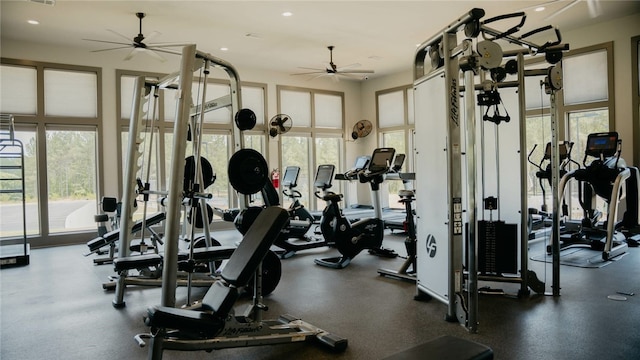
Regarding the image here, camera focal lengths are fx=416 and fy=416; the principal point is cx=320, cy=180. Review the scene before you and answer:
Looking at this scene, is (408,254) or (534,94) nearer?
(408,254)

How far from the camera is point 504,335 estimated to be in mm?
2875

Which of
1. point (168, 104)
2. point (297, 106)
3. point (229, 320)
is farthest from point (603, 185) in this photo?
point (168, 104)

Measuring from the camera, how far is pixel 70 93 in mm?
7488

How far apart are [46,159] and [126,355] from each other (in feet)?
19.8

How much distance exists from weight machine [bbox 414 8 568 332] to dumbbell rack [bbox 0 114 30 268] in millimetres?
5077

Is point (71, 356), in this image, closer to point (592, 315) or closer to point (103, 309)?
point (103, 309)

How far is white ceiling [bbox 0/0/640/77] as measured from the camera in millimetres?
5812

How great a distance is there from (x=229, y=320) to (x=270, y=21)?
517 cm

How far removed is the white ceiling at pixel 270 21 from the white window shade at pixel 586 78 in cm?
60

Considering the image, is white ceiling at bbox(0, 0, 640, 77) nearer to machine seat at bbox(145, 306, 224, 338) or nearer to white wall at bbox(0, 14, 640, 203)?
white wall at bbox(0, 14, 640, 203)

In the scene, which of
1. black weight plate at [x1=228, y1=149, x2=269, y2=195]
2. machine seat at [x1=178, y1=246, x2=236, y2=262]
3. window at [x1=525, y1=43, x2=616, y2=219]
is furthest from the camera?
window at [x1=525, y1=43, x2=616, y2=219]

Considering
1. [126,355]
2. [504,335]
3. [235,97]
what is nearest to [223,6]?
[235,97]

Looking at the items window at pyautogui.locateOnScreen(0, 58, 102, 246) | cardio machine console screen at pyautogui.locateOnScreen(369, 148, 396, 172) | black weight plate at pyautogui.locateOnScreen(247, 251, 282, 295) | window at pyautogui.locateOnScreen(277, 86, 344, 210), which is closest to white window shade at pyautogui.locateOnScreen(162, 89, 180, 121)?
window at pyautogui.locateOnScreen(0, 58, 102, 246)

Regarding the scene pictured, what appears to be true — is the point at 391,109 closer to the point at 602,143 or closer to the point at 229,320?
the point at 602,143
